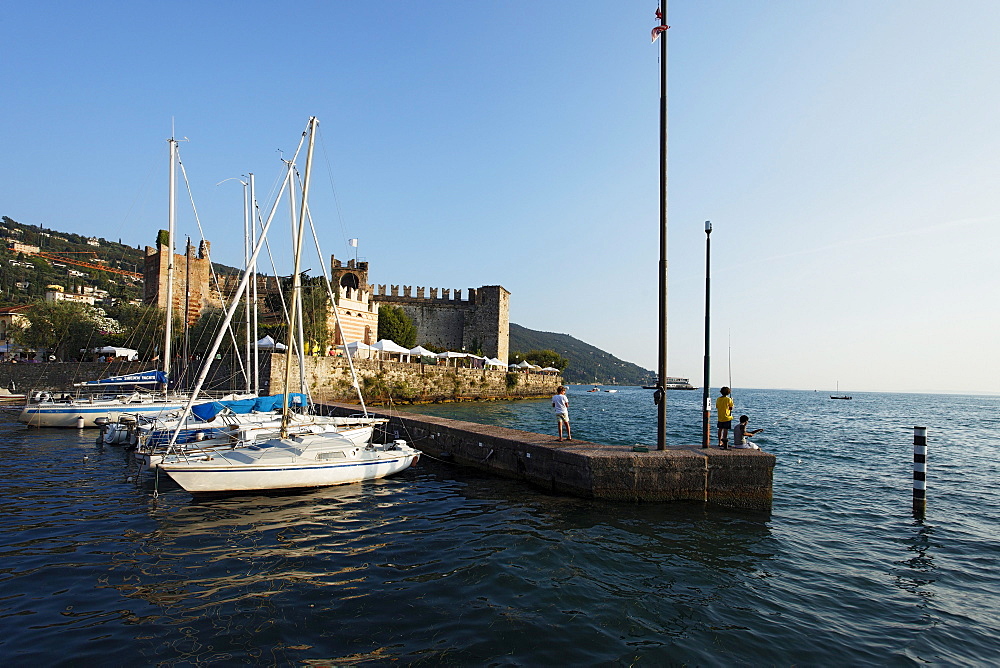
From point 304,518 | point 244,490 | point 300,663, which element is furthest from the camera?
point 244,490

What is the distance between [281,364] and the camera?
100ft

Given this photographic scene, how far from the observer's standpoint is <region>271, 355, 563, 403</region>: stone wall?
32000 millimetres

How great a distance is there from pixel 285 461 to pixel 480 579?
5964mm

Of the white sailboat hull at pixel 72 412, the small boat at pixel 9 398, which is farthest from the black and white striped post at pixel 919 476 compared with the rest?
the small boat at pixel 9 398

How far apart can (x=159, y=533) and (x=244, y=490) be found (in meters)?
2.56

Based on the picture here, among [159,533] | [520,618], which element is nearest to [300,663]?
[520,618]

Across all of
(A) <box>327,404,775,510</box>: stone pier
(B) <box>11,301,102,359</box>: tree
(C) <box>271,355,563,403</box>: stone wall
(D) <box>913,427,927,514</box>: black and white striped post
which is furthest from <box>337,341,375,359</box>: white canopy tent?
(D) <box>913,427,927,514</box>: black and white striped post

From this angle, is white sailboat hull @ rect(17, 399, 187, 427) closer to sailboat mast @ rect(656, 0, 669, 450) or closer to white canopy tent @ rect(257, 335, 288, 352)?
white canopy tent @ rect(257, 335, 288, 352)

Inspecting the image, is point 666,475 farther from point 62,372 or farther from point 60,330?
point 60,330

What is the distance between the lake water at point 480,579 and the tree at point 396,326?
133 ft

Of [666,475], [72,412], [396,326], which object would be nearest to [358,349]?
[396,326]

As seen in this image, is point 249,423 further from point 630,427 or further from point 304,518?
point 630,427

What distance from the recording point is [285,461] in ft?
35.3

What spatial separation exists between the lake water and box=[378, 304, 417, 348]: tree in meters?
40.5
